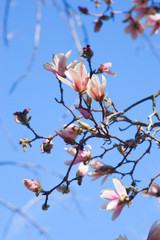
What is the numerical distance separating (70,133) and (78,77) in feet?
0.46

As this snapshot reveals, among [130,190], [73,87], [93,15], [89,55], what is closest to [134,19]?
[93,15]

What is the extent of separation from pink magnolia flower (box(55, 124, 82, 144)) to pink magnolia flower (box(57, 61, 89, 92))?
3.8 inches

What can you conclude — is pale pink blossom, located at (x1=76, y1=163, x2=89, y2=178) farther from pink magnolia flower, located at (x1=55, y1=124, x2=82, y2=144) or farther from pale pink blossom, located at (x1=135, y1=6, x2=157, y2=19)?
pale pink blossom, located at (x1=135, y1=6, x2=157, y2=19)

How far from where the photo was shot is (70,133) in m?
0.83

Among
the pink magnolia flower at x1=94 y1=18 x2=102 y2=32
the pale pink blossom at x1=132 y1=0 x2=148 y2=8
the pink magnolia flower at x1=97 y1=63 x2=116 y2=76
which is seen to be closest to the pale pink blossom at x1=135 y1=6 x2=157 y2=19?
the pale pink blossom at x1=132 y1=0 x2=148 y2=8

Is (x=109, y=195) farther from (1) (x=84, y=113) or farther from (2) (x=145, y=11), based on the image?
(2) (x=145, y=11)

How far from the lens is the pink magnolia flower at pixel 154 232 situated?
735mm

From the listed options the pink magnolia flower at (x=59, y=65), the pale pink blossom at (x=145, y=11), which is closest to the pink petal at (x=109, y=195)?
the pink magnolia flower at (x=59, y=65)

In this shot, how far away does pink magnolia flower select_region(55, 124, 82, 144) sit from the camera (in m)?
0.81

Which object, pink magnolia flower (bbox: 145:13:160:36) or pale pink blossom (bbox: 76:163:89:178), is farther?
pink magnolia flower (bbox: 145:13:160:36)

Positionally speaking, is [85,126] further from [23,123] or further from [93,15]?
[93,15]

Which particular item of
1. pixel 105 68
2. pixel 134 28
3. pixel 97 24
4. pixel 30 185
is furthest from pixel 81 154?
pixel 134 28

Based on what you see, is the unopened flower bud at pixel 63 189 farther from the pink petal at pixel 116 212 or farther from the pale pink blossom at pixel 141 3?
the pale pink blossom at pixel 141 3

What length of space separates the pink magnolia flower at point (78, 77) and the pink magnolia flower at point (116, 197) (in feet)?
0.76
